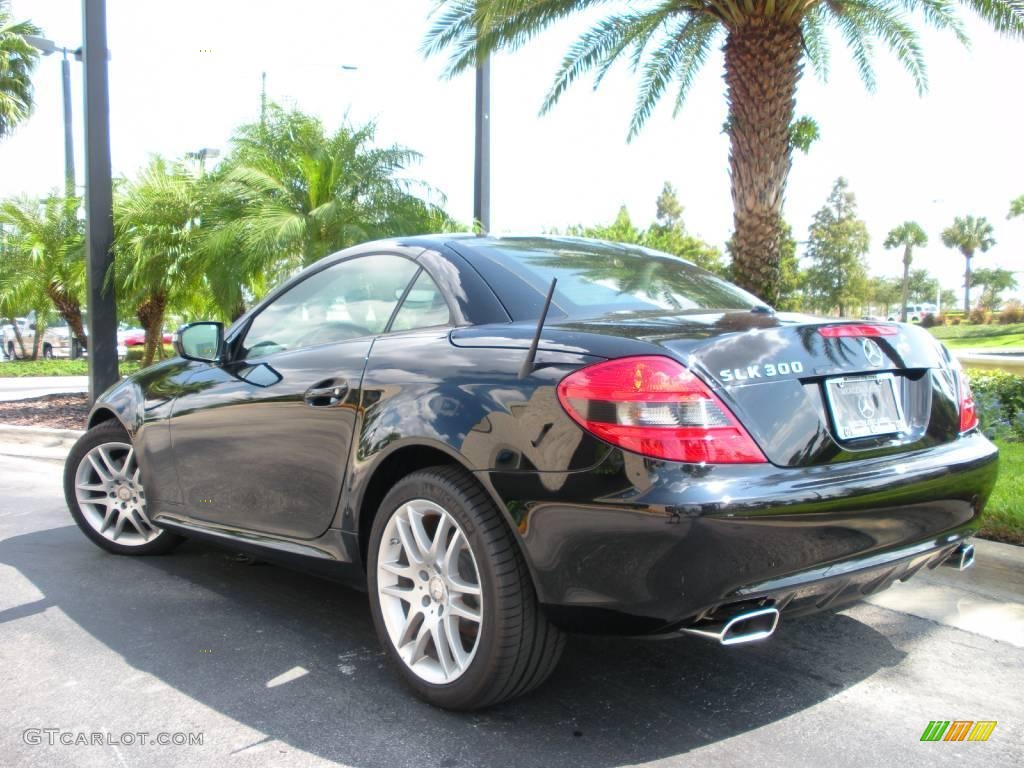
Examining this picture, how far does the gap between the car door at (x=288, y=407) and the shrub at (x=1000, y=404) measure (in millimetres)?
5538

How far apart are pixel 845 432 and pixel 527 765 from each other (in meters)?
1.28

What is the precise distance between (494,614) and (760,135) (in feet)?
24.9

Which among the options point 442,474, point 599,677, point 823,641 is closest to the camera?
point 442,474

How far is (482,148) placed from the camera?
9734 millimetres

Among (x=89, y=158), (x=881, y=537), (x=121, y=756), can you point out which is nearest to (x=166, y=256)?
(x=89, y=158)

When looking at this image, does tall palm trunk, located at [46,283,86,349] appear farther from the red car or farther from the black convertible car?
the red car

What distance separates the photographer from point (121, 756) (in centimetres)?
273

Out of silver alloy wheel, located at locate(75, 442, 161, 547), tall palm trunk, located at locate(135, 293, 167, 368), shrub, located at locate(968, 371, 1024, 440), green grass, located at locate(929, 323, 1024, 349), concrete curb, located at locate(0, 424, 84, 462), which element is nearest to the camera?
silver alloy wheel, located at locate(75, 442, 161, 547)

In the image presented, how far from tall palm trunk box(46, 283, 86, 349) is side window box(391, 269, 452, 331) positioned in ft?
45.6

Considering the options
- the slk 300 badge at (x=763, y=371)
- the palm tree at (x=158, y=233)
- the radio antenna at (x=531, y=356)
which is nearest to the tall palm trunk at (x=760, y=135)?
the palm tree at (x=158, y=233)

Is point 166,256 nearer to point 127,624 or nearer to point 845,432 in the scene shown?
point 127,624

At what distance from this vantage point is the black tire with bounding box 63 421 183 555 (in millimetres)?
4695

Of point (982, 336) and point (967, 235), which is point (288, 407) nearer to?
point (982, 336)

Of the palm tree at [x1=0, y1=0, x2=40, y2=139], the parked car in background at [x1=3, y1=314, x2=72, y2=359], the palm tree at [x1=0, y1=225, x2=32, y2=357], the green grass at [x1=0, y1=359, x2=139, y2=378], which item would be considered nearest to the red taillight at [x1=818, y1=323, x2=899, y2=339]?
the palm tree at [x1=0, y1=225, x2=32, y2=357]
